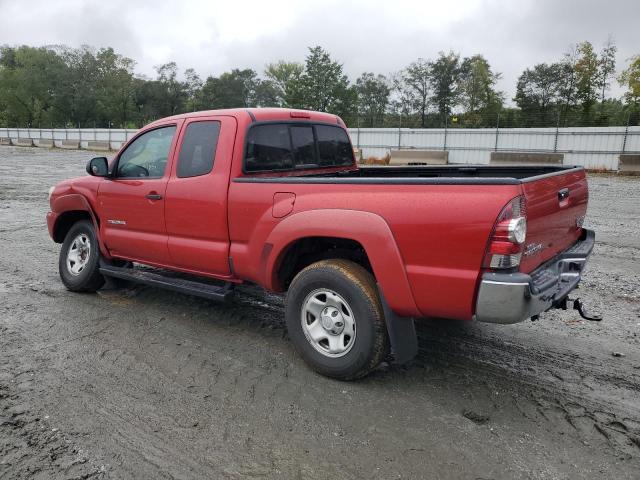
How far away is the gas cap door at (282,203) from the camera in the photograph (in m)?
3.77

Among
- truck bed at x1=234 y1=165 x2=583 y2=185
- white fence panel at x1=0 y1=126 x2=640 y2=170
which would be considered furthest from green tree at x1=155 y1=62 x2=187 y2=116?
truck bed at x1=234 y1=165 x2=583 y2=185

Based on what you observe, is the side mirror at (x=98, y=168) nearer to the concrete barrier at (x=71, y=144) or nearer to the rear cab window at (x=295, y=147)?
the rear cab window at (x=295, y=147)

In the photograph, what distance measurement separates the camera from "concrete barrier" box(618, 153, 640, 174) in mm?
20658

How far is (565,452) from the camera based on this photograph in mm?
2852

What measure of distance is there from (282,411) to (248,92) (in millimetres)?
83069

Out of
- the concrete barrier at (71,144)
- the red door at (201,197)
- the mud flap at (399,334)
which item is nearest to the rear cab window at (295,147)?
the red door at (201,197)

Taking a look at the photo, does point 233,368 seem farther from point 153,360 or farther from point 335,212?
point 335,212

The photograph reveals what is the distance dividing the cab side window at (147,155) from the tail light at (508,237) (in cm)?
307

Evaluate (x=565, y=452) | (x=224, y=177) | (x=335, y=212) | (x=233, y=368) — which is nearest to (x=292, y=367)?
(x=233, y=368)

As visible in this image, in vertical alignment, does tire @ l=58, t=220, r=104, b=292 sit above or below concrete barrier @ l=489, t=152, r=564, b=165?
below

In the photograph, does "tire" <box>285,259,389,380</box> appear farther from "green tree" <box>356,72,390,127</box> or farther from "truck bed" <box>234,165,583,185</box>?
"green tree" <box>356,72,390,127</box>

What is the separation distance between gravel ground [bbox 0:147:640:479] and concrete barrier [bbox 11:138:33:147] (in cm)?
5020

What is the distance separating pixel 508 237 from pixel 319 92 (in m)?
58.7

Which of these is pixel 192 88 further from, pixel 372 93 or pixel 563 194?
pixel 563 194
